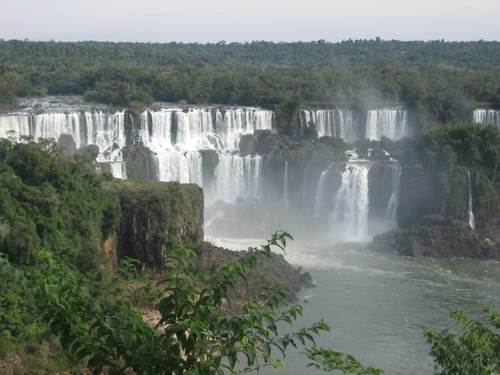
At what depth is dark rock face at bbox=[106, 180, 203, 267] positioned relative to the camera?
24.0 metres

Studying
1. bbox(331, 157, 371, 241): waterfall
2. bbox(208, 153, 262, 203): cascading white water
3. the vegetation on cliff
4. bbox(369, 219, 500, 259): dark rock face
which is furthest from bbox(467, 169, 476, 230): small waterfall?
the vegetation on cliff

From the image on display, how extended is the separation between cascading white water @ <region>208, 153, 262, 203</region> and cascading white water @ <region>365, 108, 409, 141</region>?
29.8 feet

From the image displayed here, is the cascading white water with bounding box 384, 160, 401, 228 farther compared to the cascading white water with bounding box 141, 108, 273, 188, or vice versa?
the cascading white water with bounding box 141, 108, 273, 188

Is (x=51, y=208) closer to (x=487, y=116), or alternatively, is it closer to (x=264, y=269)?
(x=264, y=269)

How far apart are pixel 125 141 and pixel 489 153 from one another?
1699 cm

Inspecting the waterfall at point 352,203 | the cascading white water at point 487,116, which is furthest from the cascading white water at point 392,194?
the cascading white water at point 487,116

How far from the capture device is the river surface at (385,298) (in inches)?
782

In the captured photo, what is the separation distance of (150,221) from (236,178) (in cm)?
1421

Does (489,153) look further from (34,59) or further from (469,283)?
(34,59)

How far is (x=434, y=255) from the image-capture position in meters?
30.7

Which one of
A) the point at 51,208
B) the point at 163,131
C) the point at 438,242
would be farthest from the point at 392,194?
the point at 51,208

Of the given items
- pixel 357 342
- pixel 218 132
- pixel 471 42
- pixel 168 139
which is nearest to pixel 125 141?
pixel 168 139

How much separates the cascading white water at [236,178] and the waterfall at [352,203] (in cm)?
417

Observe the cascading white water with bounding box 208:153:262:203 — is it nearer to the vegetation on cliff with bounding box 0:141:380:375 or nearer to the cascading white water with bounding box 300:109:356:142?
the cascading white water with bounding box 300:109:356:142
